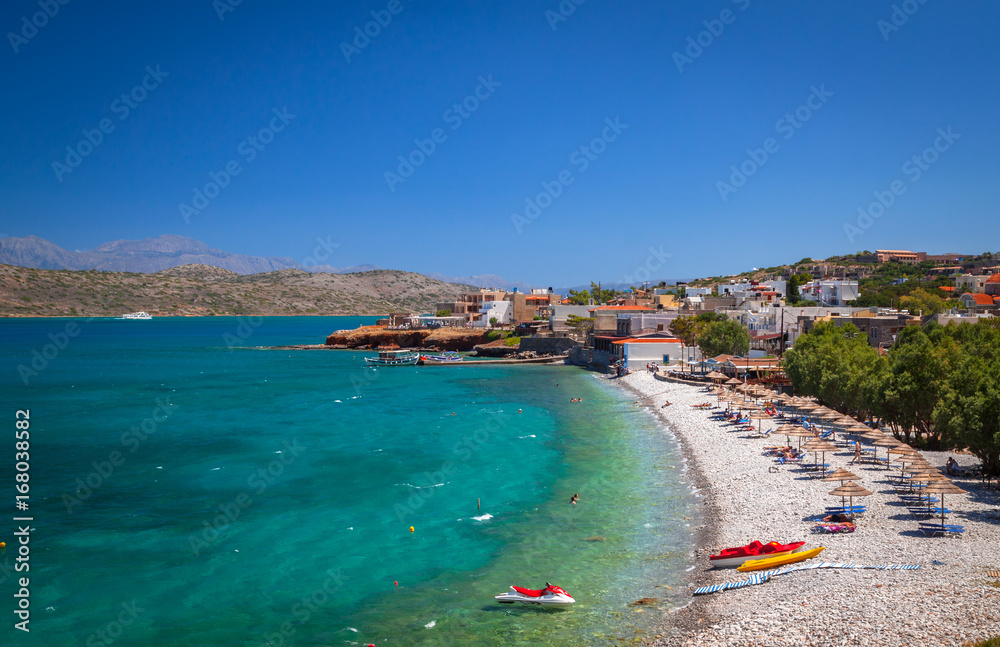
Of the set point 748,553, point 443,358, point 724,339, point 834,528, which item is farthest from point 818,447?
point 443,358

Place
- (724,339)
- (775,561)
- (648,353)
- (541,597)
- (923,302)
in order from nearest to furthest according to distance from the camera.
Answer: (541,597) → (775,561) → (724,339) → (648,353) → (923,302)

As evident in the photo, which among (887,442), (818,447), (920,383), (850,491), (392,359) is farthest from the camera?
(392,359)

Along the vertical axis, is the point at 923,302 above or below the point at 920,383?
above

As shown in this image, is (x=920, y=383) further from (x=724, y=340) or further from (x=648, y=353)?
(x=648, y=353)

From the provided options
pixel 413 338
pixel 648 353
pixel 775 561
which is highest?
pixel 413 338

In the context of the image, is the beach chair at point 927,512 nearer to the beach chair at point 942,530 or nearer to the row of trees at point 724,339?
the beach chair at point 942,530

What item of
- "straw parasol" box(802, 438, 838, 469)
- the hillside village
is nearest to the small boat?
the hillside village

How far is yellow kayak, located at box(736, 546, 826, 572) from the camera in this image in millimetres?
17703

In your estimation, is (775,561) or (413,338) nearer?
(775,561)

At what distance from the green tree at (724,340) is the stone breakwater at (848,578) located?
36788 mm

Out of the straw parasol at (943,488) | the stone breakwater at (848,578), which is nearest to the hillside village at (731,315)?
the stone breakwater at (848,578)

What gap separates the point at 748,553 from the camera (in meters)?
18.2

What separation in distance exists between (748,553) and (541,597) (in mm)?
6258

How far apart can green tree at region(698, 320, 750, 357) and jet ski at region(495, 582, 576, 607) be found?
50918 mm
